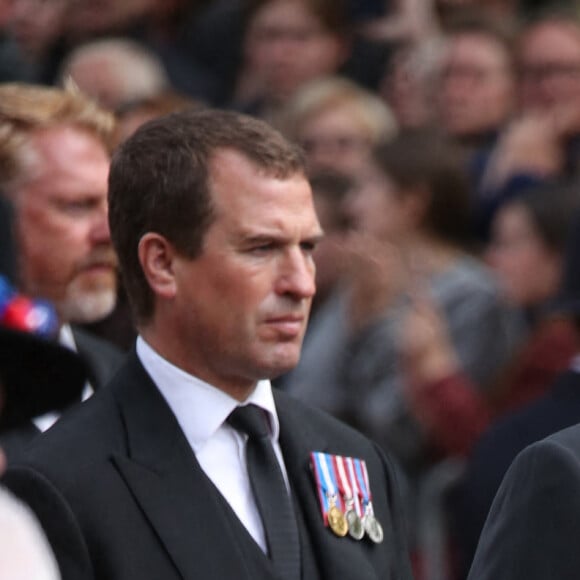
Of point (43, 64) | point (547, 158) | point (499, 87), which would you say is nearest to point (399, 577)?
point (547, 158)

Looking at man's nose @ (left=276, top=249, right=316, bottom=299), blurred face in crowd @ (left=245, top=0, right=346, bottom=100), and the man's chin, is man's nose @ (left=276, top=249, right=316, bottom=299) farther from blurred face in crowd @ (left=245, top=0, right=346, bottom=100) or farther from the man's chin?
blurred face in crowd @ (left=245, top=0, right=346, bottom=100)

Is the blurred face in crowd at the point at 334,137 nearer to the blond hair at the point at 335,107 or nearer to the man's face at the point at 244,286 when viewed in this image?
the blond hair at the point at 335,107

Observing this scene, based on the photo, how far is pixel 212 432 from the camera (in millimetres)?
4070

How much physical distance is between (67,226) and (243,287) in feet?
4.65

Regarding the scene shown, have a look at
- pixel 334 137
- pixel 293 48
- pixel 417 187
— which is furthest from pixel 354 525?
pixel 293 48

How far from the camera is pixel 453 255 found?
7.60 metres

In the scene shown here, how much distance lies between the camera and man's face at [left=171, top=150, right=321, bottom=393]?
4.10m

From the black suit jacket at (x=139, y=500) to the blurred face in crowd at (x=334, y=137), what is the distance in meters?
5.04

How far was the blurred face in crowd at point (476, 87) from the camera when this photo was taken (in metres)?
9.51

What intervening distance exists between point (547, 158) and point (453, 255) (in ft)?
4.82

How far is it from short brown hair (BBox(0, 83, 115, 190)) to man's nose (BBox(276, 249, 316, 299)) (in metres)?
1.49

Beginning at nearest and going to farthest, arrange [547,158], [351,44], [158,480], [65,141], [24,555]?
[24,555] → [158,480] → [65,141] → [547,158] → [351,44]

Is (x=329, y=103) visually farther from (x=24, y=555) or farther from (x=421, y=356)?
(x=24, y=555)

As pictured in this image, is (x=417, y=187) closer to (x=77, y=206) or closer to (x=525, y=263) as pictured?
(x=525, y=263)
